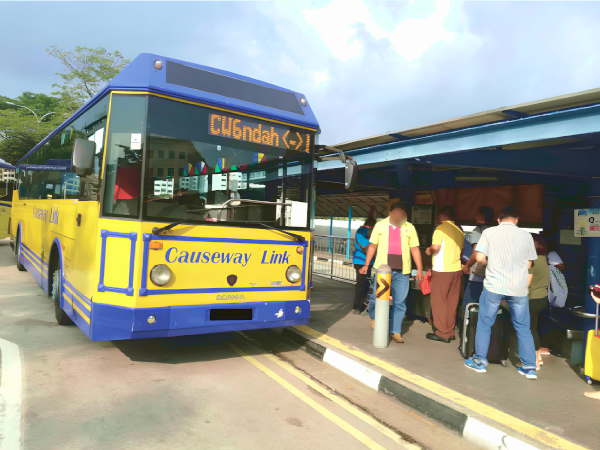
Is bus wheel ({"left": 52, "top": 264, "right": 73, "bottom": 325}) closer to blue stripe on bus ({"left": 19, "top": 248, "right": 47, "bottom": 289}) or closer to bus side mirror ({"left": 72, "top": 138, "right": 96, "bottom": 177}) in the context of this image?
blue stripe on bus ({"left": 19, "top": 248, "right": 47, "bottom": 289})

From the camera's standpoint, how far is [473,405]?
394cm

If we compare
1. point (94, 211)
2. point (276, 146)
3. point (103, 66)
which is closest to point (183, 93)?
point (276, 146)

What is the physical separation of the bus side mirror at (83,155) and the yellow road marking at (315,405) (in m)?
2.75

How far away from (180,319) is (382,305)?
2.49 metres

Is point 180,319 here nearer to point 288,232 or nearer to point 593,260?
point 288,232

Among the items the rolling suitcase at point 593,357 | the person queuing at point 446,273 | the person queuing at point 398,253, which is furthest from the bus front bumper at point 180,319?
the rolling suitcase at point 593,357

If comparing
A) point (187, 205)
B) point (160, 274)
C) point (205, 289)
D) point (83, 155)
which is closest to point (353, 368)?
point (205, 289)

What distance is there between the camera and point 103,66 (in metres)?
30.2

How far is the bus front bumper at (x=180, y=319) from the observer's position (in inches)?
173

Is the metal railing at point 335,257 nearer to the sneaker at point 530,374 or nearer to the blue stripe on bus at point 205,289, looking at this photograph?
the blue stripe on bus at point 205,289

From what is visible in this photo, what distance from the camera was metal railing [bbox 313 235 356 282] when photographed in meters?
12.4

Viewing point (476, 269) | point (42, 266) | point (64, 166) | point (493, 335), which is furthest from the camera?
point (42, 266)

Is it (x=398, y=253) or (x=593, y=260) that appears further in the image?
(x=398, y=253)

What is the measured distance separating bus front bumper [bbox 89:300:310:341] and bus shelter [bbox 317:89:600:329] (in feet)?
9.46
